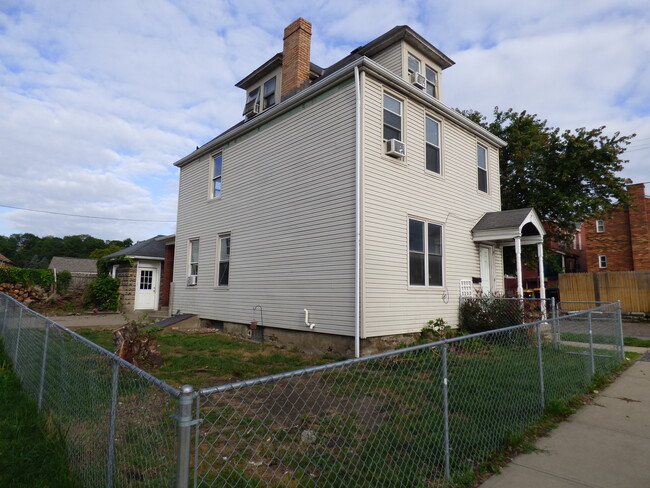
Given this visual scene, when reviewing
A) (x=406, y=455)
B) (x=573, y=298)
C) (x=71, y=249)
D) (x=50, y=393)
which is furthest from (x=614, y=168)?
(x=71, y=249)

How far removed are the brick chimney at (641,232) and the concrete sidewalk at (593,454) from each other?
83.5 ft

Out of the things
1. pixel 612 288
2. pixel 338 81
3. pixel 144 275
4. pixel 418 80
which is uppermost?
pixel 418 80

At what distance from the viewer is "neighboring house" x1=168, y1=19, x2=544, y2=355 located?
8.45 meters

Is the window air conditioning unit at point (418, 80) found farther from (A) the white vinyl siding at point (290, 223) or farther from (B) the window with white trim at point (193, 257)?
(B) the window with white trim at point (193, 257)

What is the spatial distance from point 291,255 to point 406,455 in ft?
21.7

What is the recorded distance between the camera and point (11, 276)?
1884 centimetres

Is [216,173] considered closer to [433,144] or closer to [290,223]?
[290,223]

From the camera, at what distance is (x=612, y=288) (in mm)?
19469

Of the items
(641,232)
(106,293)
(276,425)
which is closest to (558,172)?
(641,232)

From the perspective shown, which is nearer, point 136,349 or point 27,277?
point 136,349

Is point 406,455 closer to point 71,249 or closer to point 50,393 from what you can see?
point 50,393

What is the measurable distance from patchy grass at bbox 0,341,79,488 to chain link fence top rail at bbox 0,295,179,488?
0.33 feet

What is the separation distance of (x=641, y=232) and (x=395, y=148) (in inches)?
993

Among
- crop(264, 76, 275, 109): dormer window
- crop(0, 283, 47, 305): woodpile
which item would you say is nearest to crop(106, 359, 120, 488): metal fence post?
crop(264, 76, 275, 109): dormer window
